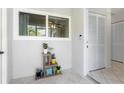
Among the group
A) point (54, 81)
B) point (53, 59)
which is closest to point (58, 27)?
point (53, 59)

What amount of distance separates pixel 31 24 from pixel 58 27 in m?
0.91

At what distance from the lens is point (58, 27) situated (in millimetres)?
3564

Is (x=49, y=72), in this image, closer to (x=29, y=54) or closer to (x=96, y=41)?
(x=29, y=54)

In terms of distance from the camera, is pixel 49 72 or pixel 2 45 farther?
pixel 49 72

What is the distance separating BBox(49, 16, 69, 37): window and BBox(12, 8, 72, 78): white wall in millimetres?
213

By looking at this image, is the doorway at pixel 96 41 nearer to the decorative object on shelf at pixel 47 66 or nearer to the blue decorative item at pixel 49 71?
the decorative object on shelf at pixel 47 66

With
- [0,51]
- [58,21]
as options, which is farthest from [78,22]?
[0,51]

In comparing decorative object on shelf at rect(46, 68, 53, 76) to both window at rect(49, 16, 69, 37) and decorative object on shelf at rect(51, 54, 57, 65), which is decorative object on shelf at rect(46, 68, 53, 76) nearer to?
decorative object on shelf at rect(51, 54, 57, 65)

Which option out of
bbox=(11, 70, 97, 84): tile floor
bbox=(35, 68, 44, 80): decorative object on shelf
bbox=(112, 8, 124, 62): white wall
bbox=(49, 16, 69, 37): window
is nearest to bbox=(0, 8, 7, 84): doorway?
bbox=(11, 70, 97, 84): tile floor

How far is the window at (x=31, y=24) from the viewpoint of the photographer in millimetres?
2922

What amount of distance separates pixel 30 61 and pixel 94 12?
2.54 metres

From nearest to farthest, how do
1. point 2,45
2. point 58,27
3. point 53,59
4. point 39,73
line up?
1. point 2,45
2. point 39,73
3. point 53,59
4. point 58,27

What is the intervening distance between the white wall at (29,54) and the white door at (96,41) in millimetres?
899

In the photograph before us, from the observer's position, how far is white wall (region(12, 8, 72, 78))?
2830 mm
